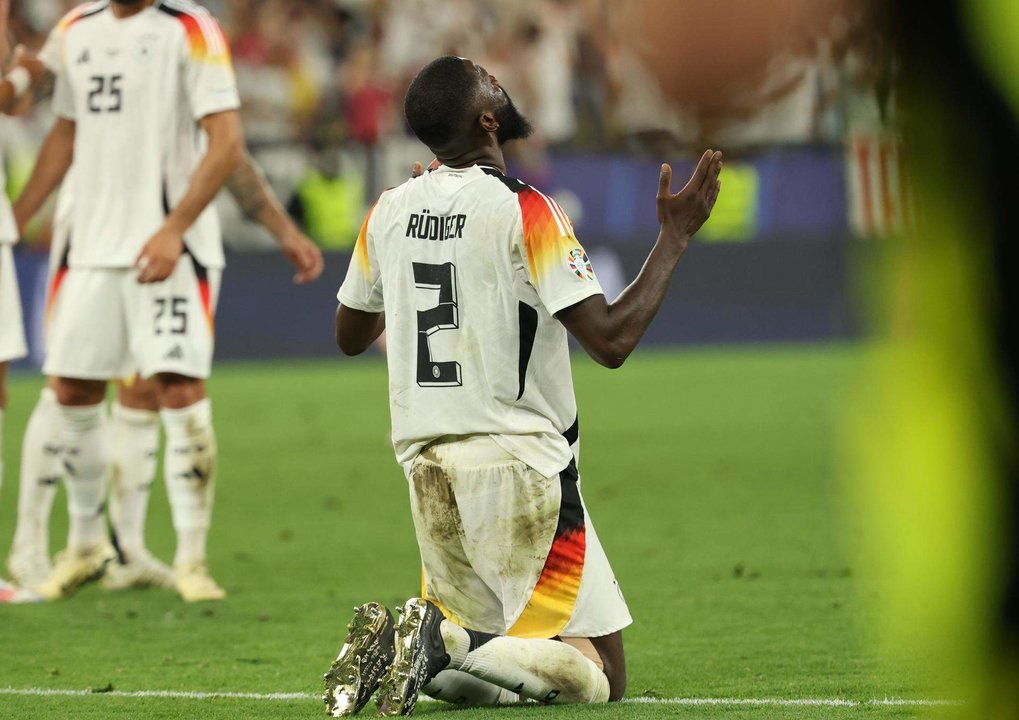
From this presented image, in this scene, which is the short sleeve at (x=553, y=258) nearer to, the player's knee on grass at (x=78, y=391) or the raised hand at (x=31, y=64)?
the player's knee on grass at (x=78, y=391)

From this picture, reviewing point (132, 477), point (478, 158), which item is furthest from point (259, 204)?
point (478, 158)

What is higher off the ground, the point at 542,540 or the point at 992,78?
the point at 992,78

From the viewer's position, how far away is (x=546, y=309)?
3805 mm

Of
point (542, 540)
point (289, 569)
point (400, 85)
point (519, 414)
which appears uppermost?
point (400, 85)

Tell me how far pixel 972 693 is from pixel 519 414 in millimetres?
3118

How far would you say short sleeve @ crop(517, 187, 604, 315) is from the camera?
3693 millimetres

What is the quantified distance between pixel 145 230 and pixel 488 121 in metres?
2.59

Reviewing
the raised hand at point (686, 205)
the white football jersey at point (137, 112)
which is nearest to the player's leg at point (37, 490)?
the white football jersey at point (137, 112)

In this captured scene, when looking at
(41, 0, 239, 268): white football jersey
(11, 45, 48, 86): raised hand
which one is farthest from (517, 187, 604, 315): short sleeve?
(11, 45, 48, 86): raised hand

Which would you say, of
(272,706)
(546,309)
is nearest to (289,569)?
(272,706)

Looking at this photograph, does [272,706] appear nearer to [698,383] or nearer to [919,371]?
[919,371]

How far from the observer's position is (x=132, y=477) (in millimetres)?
6395

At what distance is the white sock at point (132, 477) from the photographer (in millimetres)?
6383

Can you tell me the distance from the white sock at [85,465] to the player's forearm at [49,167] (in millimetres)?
835
